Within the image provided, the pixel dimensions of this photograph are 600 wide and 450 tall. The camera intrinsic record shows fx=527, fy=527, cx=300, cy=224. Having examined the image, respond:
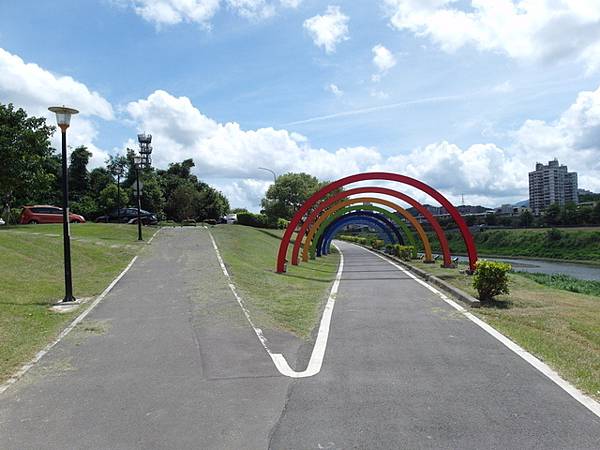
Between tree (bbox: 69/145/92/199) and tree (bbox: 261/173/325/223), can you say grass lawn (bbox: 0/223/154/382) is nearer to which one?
tree (bbox: 261/173/325/223)

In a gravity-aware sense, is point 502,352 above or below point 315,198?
below

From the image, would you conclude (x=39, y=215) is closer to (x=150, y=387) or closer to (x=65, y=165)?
(x=65, y=165)

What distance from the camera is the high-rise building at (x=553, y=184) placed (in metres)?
108

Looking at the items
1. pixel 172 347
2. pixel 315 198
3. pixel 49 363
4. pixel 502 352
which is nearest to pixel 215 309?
pixel 172 347

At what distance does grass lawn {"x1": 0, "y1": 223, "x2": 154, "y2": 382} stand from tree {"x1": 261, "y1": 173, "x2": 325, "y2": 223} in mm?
30278

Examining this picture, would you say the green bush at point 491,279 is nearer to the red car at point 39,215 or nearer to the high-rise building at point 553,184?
the red car at point 39,215

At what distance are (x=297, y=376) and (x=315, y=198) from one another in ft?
51.4

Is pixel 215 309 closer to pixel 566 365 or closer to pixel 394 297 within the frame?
pixel 394 297

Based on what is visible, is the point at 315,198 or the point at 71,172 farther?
the point at 71,172

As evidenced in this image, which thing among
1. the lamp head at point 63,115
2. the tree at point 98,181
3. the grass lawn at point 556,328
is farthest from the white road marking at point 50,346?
the tree at point 98,181

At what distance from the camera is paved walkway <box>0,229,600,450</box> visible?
426 centimetres

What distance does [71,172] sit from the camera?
65.2 m

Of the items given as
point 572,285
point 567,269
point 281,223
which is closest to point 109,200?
point 281,223

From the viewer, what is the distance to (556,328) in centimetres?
832
